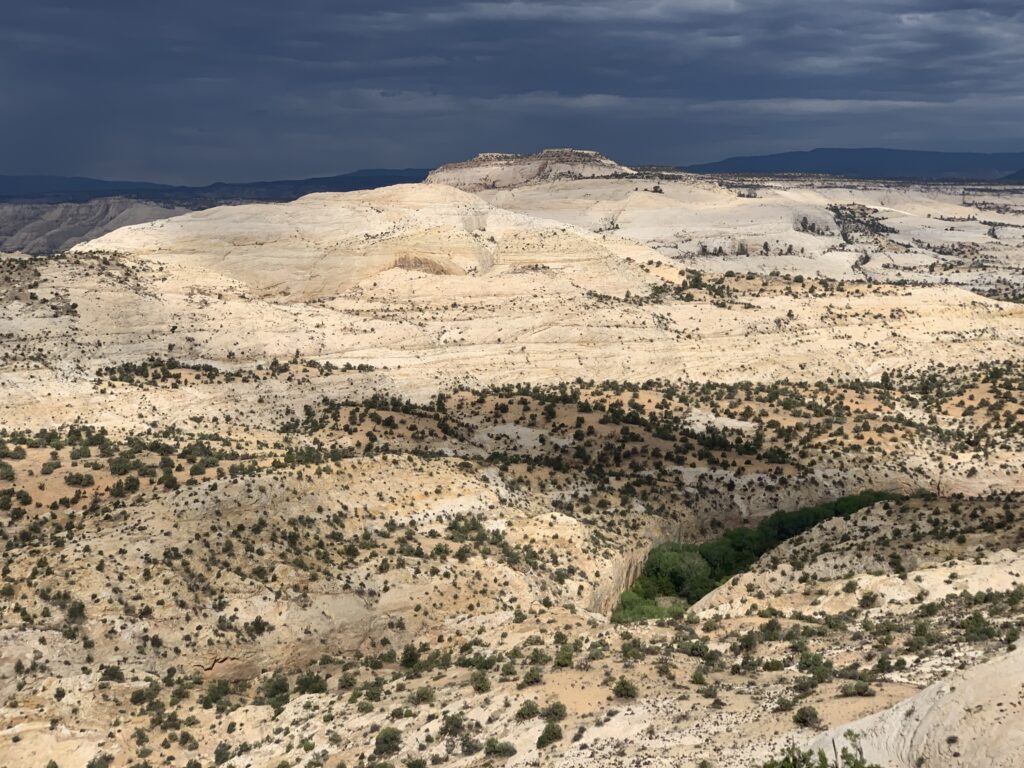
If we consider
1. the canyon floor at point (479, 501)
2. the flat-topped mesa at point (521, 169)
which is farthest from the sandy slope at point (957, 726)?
the flat-topped mesa at point (521, 169)

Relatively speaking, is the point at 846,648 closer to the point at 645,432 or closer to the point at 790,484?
the point at 790,484

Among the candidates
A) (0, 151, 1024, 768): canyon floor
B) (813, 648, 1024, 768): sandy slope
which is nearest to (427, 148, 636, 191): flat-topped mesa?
(0, 151, 1024, 768): canyon floor

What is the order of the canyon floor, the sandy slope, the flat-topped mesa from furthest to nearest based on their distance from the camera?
1. the flat-topped mesa
2. the canyon floor
3. the sandy slope

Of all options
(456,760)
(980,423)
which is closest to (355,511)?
(456,760)

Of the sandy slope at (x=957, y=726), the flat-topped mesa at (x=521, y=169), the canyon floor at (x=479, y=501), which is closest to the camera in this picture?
the sandy slope at (x=957, y=726)

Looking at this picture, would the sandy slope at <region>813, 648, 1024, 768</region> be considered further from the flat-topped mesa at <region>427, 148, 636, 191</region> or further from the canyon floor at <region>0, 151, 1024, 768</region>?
the flat-topped mesa at <region>427, 148, 636, 191</region>

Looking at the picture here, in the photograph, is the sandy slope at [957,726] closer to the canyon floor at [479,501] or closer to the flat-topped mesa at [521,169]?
the canyon floor at [479,501]
